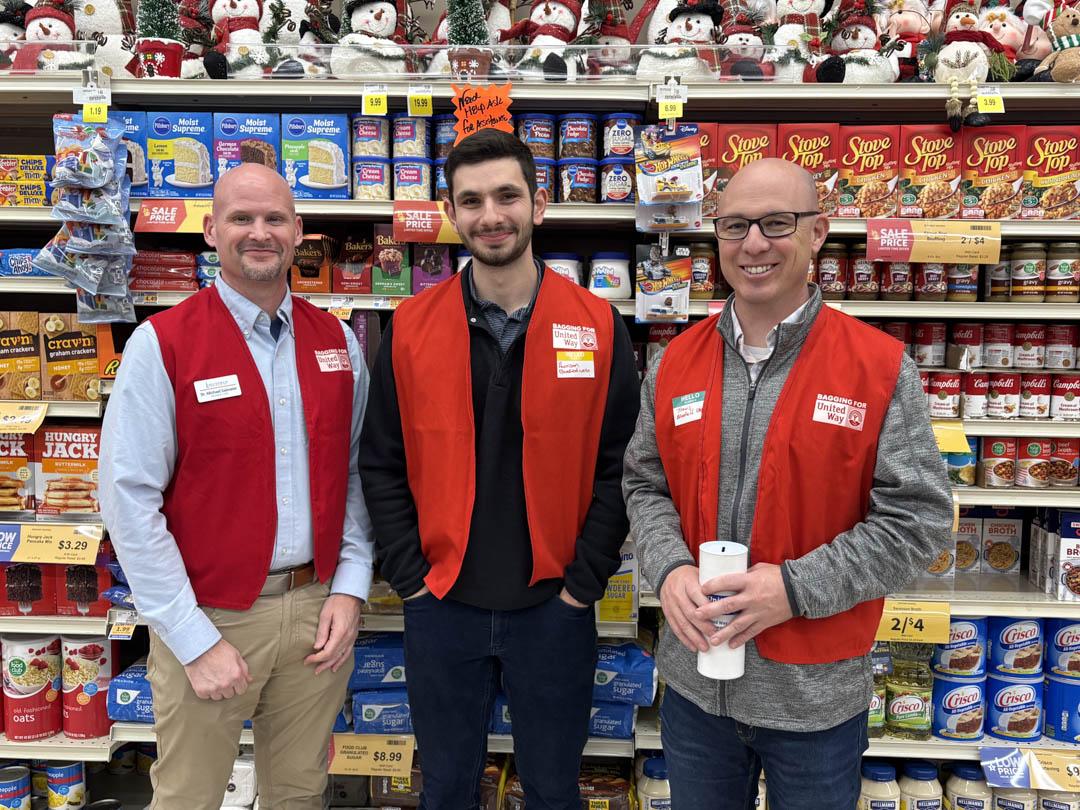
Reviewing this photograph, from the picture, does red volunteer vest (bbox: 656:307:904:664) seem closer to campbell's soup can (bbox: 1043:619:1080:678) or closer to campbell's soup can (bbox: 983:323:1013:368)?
campbell's soup can (bbox: 983:323:1013:368)

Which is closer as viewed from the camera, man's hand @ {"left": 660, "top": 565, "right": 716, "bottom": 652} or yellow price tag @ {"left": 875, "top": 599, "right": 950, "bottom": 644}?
man's hand @ {"left": 660, "top": 565, "right": 716, "bottom": 652}

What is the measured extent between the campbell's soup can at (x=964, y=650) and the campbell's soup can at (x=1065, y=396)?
78 centimetres

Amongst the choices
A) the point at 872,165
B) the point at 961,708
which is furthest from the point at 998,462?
the point at 872,165

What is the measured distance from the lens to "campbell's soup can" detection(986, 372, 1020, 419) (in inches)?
99.6

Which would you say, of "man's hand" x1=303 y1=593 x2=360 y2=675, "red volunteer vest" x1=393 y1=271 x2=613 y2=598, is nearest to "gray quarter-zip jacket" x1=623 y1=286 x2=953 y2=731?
"red volunteer vest" x1=393 y1=271 x2=613 y2=598

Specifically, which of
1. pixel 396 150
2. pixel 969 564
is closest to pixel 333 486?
pixel 396 150

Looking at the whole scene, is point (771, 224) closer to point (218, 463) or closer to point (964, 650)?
point (218, 463)

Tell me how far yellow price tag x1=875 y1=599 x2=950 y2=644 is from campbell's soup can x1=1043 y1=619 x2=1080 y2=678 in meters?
0.51

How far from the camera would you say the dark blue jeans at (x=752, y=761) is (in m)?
1.51

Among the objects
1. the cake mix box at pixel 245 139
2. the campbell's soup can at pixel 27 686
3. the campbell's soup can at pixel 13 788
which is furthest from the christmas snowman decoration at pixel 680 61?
the campbell's soup can at pixel 13 788

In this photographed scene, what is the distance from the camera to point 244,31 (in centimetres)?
266

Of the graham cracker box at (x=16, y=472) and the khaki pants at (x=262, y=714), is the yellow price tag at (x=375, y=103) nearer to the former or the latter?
the khaki pants at (x=262, y=714)

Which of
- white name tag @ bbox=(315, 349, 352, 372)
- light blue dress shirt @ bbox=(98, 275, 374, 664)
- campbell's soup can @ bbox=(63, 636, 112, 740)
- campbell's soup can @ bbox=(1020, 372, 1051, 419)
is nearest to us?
light blue dress shirt @ bbox=(98, 275, 374, 664)

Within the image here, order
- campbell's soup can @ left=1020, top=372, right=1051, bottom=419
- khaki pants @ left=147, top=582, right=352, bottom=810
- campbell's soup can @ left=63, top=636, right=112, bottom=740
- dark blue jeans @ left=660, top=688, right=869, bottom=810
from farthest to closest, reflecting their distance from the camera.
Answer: campbell's soup can @ left=63, top=636, right=112, bottom=740
campbell's soup can @ left=1020, top=372, right=1051, bottom=419
khaki pants @ left=147, top=582, right=352, bottom=810
dark blue jeans @ left=660, top=688, right=869, bottom=810
